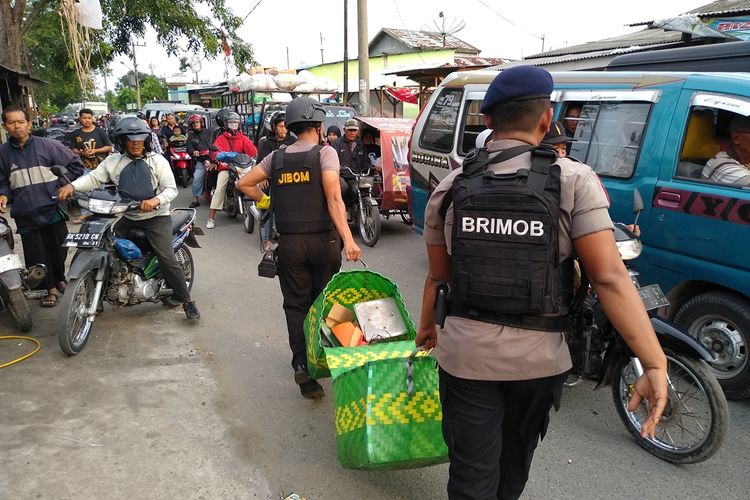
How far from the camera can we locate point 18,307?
4406 mm

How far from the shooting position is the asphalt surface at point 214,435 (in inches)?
106

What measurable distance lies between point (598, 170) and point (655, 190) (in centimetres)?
54

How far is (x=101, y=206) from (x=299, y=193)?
73.9 inches

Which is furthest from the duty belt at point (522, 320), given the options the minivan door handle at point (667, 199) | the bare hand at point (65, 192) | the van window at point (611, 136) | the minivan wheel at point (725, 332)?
the bare hand at point (65, 192)

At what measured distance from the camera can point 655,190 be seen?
3.80 meters

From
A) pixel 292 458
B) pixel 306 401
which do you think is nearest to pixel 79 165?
pixel 306 401

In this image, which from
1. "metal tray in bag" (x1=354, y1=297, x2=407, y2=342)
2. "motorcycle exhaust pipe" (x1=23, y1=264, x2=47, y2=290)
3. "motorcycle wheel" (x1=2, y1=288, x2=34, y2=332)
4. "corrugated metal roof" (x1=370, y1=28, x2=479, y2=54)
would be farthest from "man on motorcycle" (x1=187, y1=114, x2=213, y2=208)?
"corrugated metal roof" (x1=370, y1=28, x2=479, y2=54)

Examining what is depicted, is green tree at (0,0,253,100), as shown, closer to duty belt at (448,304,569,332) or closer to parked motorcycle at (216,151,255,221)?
parked motorcycle at (216,151,255,221)

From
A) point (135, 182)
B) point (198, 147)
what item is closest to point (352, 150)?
point (198, 147)

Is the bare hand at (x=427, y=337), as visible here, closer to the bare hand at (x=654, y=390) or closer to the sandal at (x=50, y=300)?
the bare hand at (x=654, y=390)

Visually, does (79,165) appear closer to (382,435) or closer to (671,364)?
(382,435)

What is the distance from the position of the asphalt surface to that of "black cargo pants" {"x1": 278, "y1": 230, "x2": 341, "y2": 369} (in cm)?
44

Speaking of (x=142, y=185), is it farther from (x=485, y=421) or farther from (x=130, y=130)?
(x=485, y=421)

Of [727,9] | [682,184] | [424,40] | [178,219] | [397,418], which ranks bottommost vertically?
[397,418]
